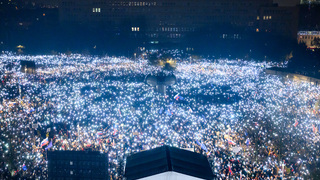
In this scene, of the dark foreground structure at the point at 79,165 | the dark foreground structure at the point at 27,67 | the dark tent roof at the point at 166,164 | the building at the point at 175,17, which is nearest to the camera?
the dark tent roof at the point at 166,164

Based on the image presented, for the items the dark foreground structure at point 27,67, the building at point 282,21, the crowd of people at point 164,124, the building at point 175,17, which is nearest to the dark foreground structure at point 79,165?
the crowd of people at point 164,124

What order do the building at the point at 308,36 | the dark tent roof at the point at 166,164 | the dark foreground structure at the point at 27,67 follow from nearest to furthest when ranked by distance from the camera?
1. the dark tent roof at the point at 166,164
2. the dark foreground structure at the point at 27,67
3. the building at the point at 308,36

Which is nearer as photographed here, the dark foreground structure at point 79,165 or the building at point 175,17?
the dark foreground structure at point 79,165

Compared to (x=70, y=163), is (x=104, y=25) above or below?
above

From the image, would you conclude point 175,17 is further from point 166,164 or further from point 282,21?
point 166,164

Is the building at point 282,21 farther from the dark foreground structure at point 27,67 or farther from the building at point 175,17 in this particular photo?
the dark foreground structure at point 27,67

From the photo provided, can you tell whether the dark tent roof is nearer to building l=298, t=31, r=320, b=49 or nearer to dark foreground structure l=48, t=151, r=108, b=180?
dark foreground structure l=48, t=151, r=108, b=180

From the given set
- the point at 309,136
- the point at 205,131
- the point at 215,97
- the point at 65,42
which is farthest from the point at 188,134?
the point at 65,42

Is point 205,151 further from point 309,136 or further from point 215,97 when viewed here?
point 215,97
